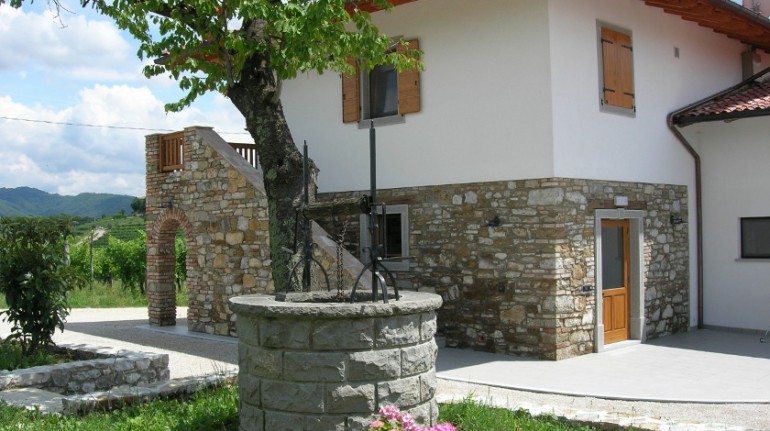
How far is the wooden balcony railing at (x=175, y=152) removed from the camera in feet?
44.2

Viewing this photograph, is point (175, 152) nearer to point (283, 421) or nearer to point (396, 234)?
point (396, 234)

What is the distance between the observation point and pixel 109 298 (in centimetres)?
2005

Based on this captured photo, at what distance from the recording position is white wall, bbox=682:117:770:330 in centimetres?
1232

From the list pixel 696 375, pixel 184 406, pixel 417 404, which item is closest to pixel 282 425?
pixel 417 404

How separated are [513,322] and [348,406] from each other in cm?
554

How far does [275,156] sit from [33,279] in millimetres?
3576

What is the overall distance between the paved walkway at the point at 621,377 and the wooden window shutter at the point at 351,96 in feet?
13.2

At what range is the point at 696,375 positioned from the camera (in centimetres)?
918

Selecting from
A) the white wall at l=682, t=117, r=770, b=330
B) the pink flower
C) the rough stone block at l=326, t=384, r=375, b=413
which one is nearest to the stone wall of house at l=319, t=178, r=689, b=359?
the white wall at l=682, t=117, r=770, b=330

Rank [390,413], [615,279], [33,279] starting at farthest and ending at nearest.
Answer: [615,279], [33,279], [390,413]

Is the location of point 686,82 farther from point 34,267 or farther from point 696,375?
point 34,267

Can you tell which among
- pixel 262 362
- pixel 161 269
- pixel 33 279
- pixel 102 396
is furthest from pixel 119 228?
pixel 262 362

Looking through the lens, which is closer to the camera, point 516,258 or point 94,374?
point 94,374

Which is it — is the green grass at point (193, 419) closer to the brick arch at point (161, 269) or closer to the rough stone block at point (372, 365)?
the rough stone block at point (372, 365)
